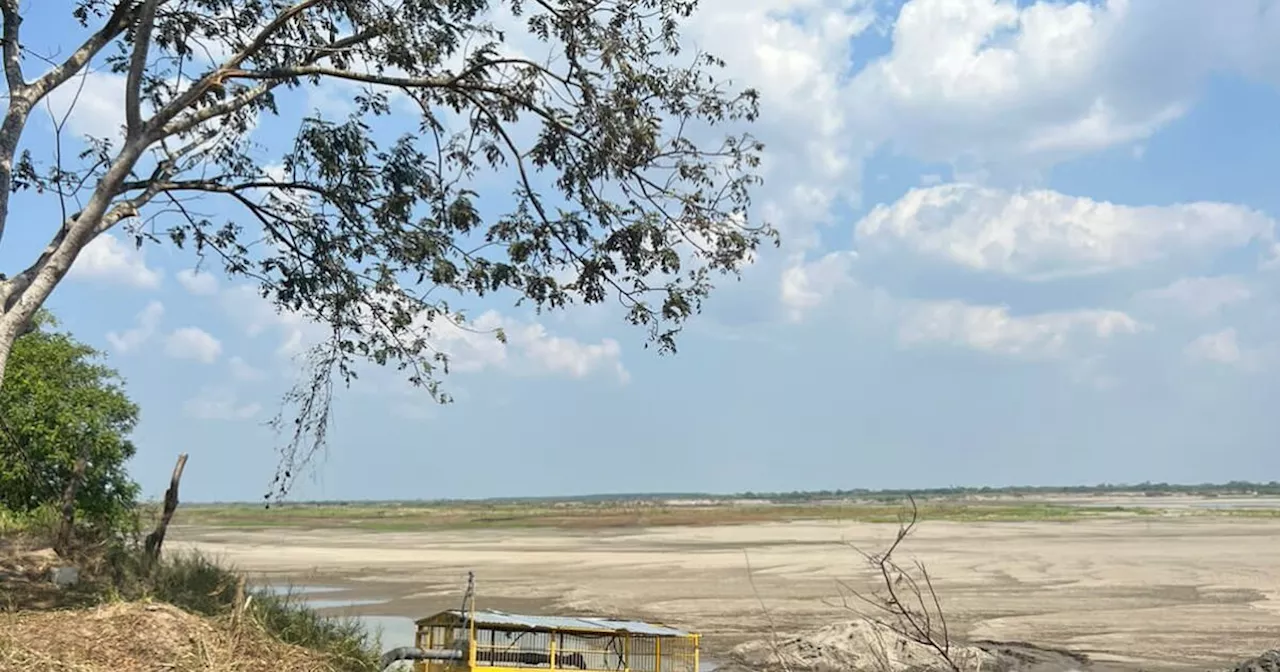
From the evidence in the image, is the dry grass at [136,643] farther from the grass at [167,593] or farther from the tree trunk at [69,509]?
the tree trunk at [69,509]

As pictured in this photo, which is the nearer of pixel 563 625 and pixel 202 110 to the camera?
pixel 202 110

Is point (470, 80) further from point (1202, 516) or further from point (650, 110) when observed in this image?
point (1202, 516)

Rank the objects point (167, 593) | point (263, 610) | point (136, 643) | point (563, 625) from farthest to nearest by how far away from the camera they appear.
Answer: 1. point (167, 593)
2. point (563, 625)
3. point (263, 610)
4. point (136, 643)

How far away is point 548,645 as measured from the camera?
14352mm

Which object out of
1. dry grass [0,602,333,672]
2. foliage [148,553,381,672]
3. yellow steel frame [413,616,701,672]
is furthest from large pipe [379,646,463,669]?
dry grass [0,602,333,672]

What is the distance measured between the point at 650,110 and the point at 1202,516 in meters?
83.5

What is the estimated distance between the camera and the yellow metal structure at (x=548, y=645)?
13.7 metres

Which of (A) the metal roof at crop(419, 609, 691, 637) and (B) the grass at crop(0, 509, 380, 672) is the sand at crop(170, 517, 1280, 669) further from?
(B) the grass at crop(0, 509, 380, 672)

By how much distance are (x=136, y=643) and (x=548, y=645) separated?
17.4 feet

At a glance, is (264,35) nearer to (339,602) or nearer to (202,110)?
(202,110)

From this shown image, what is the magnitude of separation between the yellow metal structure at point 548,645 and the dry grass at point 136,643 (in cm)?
232

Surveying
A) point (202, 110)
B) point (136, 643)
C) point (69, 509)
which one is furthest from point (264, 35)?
point (69, 509)

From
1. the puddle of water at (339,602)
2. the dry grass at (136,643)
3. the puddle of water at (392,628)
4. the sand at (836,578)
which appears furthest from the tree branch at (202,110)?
the puddle of water at (339,602)

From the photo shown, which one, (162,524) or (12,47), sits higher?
(12,47)
